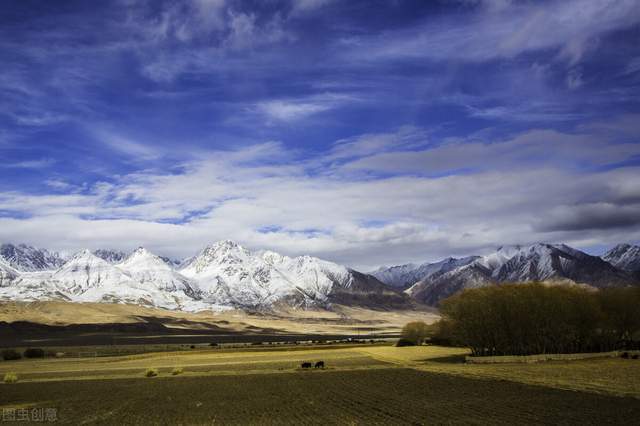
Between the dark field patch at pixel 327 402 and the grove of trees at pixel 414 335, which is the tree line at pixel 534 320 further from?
the grove of trees at pixel 414 335

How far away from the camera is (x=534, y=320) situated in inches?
3499

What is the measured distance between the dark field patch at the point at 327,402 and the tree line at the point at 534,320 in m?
29.4

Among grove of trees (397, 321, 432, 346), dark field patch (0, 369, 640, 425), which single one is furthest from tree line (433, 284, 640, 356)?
grove of trees (397, 321, 432, 346)

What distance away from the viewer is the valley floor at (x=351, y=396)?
35188 millimetres

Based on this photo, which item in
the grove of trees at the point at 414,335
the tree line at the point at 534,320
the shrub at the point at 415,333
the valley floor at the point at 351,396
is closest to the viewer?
the valley floor at the point at 351,396

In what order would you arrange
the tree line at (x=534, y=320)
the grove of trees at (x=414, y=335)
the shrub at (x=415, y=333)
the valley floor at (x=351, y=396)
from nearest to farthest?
1. the valley floor at (x=351, y=396)
2. the tree line at (x=534, y=320)
3. the grove of trees at (x=414, y=335)
4. the shrub at (x=415, y=333)

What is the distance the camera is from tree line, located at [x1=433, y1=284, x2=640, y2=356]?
293ft

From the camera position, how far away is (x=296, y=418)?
35969 mm

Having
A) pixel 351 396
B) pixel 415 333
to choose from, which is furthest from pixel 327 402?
pixel 415 333

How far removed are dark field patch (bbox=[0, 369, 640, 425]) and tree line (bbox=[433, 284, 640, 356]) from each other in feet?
96.4

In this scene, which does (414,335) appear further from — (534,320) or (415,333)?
(534,320)

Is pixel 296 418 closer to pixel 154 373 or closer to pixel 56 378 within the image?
pixel 154 373

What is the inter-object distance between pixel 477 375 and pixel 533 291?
3647cm

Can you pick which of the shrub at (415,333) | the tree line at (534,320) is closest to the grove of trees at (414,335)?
the shrub at (415,333)
